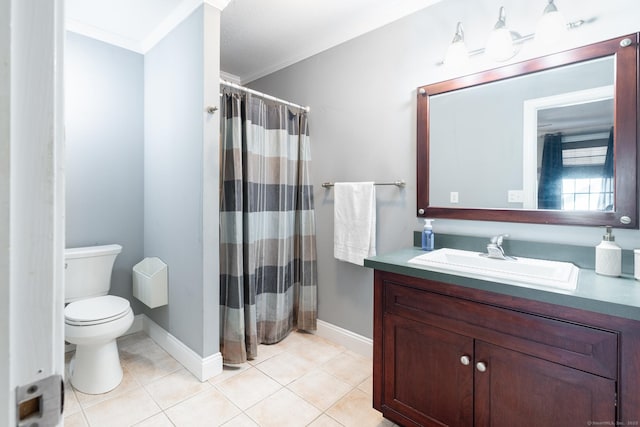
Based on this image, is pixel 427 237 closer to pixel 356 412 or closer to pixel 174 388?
pixel 356 412

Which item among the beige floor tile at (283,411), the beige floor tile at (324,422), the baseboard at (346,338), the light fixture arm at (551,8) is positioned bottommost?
the beige floor tile at (324,422)

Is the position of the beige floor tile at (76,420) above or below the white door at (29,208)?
below

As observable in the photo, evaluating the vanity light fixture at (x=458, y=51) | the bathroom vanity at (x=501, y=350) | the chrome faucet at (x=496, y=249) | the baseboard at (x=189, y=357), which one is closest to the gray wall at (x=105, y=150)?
the baseboard at (x=189, y=357)

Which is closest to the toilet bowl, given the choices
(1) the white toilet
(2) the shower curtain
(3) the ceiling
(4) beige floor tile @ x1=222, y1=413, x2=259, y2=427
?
(1) the white toilet

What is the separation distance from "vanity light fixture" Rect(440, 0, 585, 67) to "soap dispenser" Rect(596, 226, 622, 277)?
0.88 m

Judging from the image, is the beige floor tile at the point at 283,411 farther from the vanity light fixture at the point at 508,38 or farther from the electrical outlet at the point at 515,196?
the vanity light fixture at the point at 508,38

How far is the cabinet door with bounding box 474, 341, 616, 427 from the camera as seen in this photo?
103 centimetres

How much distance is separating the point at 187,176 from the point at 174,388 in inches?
49.8

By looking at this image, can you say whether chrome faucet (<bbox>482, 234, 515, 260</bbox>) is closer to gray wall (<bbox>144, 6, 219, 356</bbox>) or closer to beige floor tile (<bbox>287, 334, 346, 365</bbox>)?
beige floor tile (<bbox>287, 334, 346, 365</bbox>)

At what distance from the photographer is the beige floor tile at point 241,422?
1.58 m

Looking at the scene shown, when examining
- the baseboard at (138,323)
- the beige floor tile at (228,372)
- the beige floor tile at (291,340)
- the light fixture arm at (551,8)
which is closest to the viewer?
the light fixture arm at (551,8)

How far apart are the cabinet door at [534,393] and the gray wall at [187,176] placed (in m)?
1.51

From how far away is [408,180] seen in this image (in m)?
2.03

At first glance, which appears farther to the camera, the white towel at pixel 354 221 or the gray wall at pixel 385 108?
the white towel at pixel 354 221
